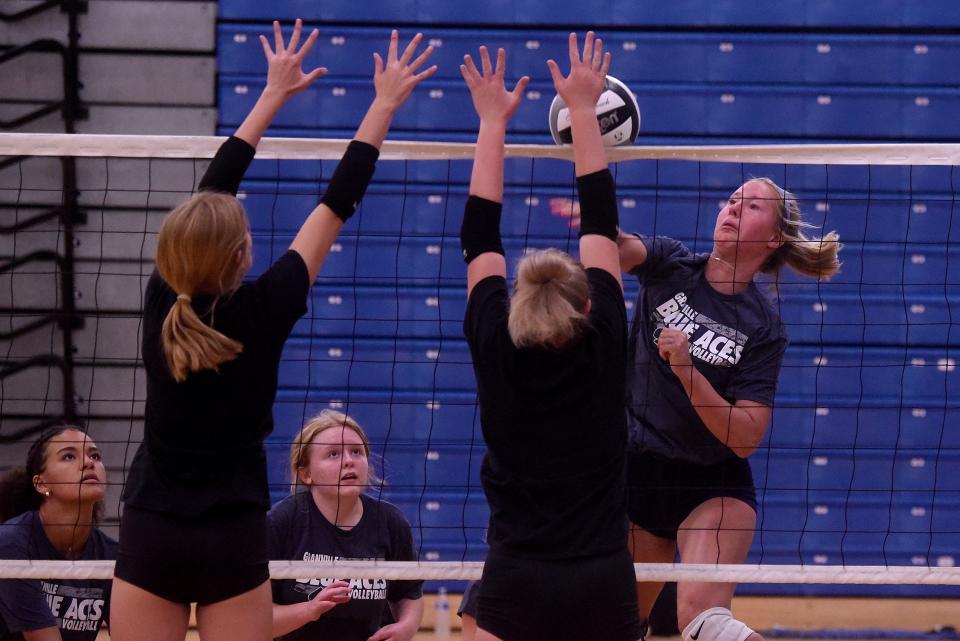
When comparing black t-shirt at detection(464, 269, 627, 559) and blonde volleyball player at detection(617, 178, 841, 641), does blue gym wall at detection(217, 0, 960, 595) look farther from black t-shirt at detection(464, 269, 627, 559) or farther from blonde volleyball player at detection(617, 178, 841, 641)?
black t-shirt at detection(464, 269, 627, 559)

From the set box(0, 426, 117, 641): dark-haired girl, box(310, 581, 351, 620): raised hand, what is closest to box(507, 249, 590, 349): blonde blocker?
box(310, 581, 351, 620): raised hand

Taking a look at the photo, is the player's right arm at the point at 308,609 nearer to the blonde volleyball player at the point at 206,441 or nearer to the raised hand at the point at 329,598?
the raised hand at the point at 329,598

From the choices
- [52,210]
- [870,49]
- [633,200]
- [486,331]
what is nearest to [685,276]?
[486,331]

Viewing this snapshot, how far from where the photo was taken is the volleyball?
12.4ft

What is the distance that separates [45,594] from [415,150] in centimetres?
196

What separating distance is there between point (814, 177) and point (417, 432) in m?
3.19

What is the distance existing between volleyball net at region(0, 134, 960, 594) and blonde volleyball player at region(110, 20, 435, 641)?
5.04m

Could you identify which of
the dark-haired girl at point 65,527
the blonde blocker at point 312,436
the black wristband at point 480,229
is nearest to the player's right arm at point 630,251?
the black wristband at point 480,229

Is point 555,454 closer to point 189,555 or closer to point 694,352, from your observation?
point 189,555

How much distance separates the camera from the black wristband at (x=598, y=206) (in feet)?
9.55

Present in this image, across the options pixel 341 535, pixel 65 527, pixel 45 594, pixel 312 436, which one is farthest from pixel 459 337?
pixel 45 594

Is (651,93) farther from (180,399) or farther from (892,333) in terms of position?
(180,399)

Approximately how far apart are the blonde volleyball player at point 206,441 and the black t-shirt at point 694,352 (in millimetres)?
1483

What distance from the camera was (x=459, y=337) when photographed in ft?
26.5
